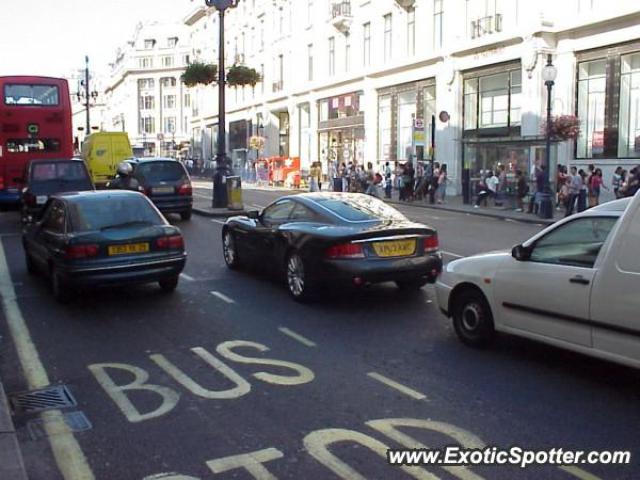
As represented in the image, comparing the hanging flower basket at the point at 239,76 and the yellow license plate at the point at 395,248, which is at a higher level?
the hanging flower basket at the point at 239,76

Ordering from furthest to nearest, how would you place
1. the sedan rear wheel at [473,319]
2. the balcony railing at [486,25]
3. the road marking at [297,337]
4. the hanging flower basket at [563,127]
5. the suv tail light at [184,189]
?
the balcony railing at [486,25] → the hanging flower basket at [563,127] → the suv tail light at [184,189] → the road marking at [297,337] → the sedan rear wheel at [473,319]

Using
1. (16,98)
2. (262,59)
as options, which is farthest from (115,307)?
(262,59)

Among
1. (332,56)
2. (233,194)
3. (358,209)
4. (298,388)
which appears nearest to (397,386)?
(298,388)

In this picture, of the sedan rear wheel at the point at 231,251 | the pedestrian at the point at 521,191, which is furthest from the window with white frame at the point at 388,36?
the sedan rear wheel at the point at 231,251

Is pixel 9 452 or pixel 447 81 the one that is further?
pixel 447 81

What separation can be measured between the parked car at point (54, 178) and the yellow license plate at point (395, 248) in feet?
37.9

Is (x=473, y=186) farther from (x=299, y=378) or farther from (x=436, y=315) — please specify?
(x=299, y=378)

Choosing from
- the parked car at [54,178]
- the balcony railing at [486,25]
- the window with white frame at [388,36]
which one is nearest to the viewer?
the parked car at [54,178]

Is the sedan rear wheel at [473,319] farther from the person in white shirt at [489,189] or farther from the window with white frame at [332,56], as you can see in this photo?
the window with white frame at [332,56]

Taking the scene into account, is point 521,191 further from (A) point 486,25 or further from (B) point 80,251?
(B) point 80,251

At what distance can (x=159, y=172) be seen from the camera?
20.3 meters

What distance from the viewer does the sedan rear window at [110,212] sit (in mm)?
9430

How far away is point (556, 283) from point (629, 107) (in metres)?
22.4

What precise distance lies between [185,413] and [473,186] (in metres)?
26.1
